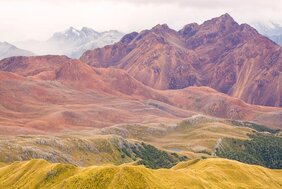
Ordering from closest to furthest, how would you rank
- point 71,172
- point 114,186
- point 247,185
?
point 114,186 → point 71,172 → point 247,185

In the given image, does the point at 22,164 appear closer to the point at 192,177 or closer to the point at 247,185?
the point at 192,177

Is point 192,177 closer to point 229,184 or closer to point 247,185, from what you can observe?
point 229,184

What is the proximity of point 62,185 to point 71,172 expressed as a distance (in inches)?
461

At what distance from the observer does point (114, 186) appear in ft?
440

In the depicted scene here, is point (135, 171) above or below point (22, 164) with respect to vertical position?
above

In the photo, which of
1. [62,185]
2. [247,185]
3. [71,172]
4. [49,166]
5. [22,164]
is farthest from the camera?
[247,185]

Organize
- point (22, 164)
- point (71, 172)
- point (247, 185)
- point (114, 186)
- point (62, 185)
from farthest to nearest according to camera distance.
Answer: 1. point (247, 185)
2. point (22, 164)
3. point (71, 172)
4. point (62, 185)
5. point (114, 186)

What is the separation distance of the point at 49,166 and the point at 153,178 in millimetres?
39674

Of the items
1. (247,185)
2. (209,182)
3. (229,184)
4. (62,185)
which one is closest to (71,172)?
(62,185)

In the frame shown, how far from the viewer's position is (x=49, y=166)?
6501 inches

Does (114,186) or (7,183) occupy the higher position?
(114,186)

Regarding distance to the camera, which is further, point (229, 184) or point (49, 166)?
point (229, 184)

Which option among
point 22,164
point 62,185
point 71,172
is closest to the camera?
point 62,185

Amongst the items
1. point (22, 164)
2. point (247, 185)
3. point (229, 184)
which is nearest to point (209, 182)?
point (229, 184)
